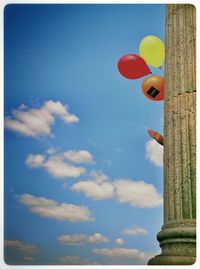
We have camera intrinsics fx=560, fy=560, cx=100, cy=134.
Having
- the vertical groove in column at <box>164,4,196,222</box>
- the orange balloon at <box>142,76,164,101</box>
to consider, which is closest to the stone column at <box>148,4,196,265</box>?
the vertical groove in column at <box>164,4,196,222</box>

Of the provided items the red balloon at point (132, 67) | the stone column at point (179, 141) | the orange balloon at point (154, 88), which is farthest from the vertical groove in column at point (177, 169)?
the red balloon at point (132, 67)

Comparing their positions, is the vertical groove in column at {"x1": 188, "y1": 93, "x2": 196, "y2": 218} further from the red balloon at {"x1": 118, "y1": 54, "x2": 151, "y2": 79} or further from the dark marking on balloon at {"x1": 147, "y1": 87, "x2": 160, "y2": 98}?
the red balloon at {"x1": 118, "y1": 54, "x2": 151, "y2": 79}

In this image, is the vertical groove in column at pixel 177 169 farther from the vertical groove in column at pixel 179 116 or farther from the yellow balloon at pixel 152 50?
the yellow balloon at pixel 152 50

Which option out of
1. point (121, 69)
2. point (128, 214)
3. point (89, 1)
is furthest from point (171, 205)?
point (89, 1)

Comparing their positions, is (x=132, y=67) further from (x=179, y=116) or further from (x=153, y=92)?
(x=179, y=116)

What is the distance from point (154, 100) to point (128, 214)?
0.99m

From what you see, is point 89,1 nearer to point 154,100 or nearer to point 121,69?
point 121,69

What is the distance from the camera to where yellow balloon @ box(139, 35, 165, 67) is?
4.69 meters

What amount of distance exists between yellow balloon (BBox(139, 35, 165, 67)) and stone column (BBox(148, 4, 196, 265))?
0.30 ft

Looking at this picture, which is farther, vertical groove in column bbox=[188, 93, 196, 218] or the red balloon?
the red balloon

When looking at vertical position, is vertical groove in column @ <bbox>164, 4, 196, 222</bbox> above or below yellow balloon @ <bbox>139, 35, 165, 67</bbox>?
below

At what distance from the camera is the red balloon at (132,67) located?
15.4 feet

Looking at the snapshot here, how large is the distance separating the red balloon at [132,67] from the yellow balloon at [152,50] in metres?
0.05

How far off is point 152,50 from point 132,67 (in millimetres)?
219
